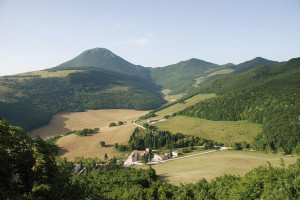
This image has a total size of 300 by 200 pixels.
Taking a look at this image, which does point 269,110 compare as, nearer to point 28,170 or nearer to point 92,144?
point 92,144

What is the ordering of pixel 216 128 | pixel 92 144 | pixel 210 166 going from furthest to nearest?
pixel 216 128, pixel 92 144, pixel 210 166

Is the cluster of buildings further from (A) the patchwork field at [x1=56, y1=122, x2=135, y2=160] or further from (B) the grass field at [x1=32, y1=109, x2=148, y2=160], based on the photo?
(B) the grass field at [x1=32, y1=109, x2=148, y2=160]

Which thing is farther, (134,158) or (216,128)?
(216,128)

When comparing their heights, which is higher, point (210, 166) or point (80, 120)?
point (210, 166)

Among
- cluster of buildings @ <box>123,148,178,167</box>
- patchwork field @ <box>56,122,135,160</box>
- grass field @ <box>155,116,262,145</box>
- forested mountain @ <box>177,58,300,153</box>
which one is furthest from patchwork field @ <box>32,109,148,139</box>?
forested mountain @ <box>177,58,300,153</box>

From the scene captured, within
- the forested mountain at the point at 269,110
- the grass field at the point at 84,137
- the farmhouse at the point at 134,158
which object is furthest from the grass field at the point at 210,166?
the grass field at the point at 84,137

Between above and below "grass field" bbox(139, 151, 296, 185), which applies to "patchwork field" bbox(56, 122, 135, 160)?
below

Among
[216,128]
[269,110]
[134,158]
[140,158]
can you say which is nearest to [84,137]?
[134,158]
